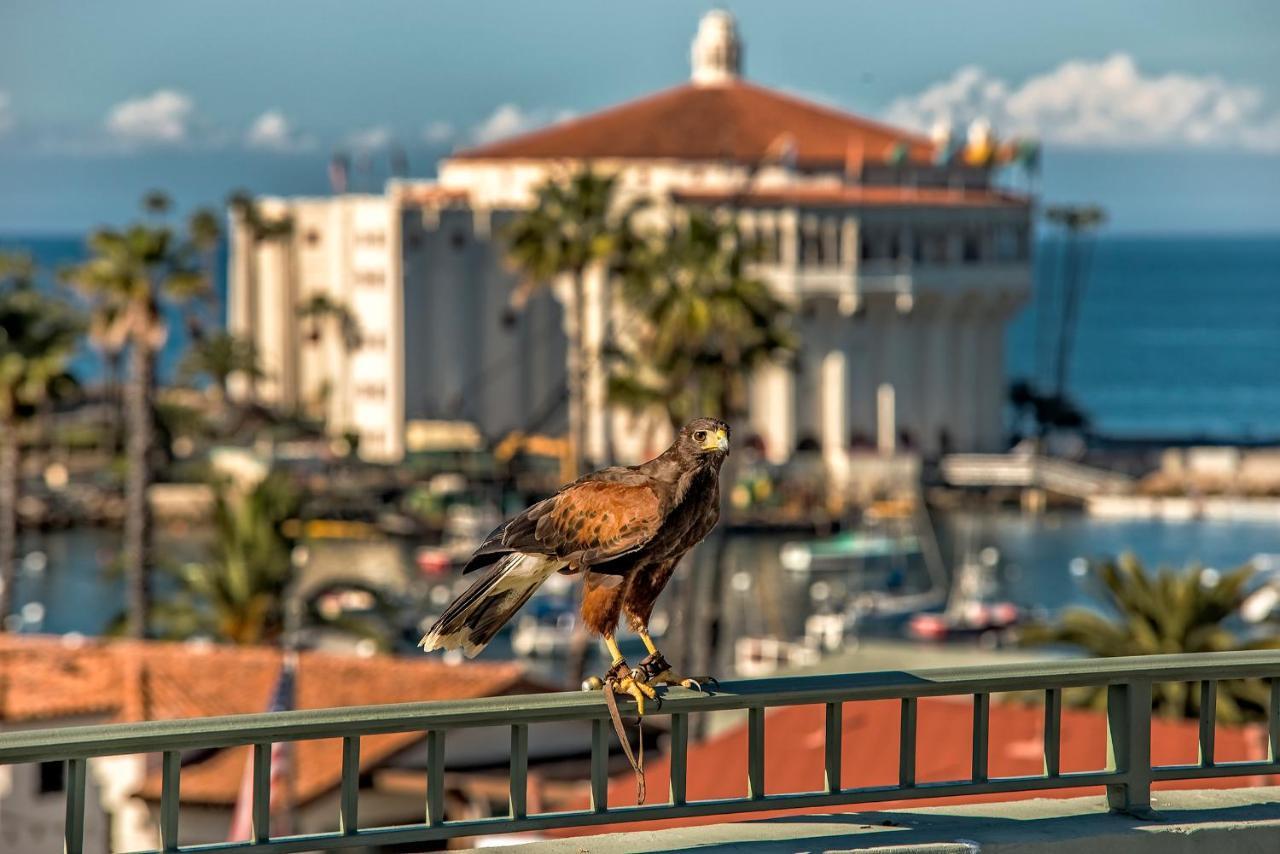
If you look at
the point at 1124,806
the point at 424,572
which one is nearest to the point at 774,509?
the point at 424,572

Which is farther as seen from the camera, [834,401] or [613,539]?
[834,401]

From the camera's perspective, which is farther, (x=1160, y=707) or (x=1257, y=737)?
(x=1160, y=707)

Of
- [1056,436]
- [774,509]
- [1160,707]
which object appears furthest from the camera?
[1056,436]

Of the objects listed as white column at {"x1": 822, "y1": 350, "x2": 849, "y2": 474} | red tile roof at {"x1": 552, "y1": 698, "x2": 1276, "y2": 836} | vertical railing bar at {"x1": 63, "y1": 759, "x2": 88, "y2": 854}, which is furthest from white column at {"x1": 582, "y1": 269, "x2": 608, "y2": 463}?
vertical railing bar at {"x1": 63, "y1": 759, "x2": 88, "y2": 854}

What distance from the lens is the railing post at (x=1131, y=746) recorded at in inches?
320

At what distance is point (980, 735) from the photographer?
786cm

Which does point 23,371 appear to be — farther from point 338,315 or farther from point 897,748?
point 338,315

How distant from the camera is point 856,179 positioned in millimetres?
115812

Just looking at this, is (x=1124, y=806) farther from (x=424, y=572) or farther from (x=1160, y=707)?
(x=424, y=572)

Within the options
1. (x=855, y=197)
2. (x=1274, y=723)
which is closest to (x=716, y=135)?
(x=855, y=197)

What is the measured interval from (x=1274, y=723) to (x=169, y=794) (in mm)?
3992

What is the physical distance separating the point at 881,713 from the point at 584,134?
101 m

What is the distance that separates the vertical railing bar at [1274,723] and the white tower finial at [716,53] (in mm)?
133135

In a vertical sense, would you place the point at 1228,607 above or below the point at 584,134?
below
